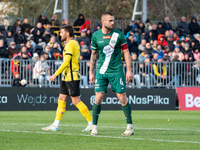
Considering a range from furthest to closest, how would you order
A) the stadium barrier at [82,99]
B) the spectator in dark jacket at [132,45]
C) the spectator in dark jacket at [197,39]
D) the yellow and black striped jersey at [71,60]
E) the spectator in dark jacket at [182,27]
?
the spectator in dark jacket at [182,27] < the spectator in dark jacket at [197,39] < the spectator in dark jacket at [132,45] < the stadium barrier at [82,99] < the yellow and black striped jersey at [71,60]

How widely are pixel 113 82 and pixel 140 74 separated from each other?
39.3 ft

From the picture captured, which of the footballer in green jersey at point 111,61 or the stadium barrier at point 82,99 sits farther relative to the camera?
the stadium barrier at point 82,99

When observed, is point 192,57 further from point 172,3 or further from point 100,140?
point 172,3

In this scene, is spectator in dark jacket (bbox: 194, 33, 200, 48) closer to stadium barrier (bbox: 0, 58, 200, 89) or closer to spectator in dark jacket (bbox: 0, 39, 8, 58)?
stadium barrier (bbox: 0, 58, 200, 89)

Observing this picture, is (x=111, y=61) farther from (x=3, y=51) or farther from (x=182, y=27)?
(x=182, y=27)

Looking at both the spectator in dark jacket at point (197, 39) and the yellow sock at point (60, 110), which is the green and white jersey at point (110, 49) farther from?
the spectator in dark jacket at point (197, 39)

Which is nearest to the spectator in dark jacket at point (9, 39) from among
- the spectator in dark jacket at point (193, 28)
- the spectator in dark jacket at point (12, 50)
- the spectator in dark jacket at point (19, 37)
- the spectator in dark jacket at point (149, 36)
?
the spectator in dark jacket at point (19, 37)

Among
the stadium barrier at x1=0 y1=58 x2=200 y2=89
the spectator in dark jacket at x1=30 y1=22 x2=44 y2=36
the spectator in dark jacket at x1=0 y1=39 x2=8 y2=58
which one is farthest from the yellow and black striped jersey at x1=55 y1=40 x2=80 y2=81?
the spectator in dark jacket at x1=30 y1=22 x2=44 y2=36

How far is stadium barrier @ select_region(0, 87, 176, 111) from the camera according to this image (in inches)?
729

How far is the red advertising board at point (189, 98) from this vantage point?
20.1 m

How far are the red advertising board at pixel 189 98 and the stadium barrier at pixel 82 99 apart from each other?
0.33 m

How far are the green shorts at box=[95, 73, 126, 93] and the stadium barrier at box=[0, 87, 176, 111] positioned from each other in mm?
10622

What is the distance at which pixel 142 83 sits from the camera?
20328mm

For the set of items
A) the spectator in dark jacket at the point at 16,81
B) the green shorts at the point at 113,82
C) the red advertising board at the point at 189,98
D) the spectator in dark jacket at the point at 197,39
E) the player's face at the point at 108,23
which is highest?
the player's face at the point at 108,23
